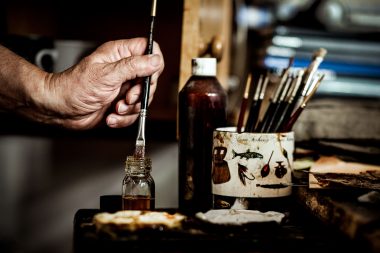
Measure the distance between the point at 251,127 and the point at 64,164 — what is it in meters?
1.85

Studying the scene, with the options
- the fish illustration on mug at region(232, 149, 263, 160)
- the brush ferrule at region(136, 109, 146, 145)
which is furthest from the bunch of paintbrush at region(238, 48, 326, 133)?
the brush ferrule at region(136, 109, 146, 145)

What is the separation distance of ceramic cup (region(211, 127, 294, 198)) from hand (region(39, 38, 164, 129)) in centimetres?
30

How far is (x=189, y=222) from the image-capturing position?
1.06 m

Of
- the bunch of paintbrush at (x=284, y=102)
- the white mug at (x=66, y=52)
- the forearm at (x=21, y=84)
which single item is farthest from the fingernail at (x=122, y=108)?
the white mug at (x=66, y=52)

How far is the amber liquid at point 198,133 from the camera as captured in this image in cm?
140

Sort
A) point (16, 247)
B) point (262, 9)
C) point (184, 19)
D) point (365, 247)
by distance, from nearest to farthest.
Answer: point (365, 247), point (184, 19), point (16, 247), point (262, 9)

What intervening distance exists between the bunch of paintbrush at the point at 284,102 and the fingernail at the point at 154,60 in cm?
24

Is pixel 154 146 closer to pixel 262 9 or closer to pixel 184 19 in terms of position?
pixel 184 19

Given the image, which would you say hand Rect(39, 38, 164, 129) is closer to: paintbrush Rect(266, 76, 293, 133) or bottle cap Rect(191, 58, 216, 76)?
bottle cap Rect(191, 58, 216, 76)

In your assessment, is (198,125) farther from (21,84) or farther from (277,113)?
(21,84)

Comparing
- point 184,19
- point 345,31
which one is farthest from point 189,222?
point 345,31

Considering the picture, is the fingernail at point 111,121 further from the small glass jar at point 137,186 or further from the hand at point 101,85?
the small glass jar at point 137,186

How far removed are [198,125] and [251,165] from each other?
0.23 metres

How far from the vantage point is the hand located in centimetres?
144
